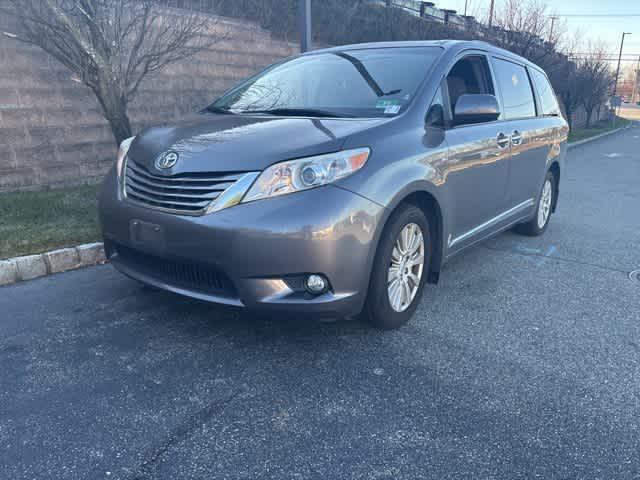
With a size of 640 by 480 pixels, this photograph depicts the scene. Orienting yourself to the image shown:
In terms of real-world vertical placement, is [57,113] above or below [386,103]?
below

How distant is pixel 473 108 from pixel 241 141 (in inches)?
63.0

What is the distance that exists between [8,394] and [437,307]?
8.49 feet

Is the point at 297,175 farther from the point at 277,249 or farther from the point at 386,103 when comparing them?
the point at 386,103

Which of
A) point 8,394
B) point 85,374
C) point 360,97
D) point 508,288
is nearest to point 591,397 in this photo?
point 508,288

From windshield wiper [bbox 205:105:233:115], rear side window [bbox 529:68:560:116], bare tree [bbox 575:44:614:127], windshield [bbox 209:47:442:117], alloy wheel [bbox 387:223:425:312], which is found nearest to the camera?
alloy wheel [bbox 387:223:425:312]

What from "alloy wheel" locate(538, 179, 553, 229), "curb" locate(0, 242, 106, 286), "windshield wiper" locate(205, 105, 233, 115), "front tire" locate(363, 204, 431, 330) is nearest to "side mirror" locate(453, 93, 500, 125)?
"front tire" locate(363, 204, 431, 330)

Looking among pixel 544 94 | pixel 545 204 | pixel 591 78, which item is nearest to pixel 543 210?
pixel 545 204

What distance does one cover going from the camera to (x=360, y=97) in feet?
11.5

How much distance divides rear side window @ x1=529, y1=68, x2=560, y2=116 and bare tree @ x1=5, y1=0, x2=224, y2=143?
3961 mm

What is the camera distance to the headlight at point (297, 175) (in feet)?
8.62

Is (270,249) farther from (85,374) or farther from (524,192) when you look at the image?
(524,192)

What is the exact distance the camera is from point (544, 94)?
541 centimetres

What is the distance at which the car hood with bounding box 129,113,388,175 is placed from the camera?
8.90 feet

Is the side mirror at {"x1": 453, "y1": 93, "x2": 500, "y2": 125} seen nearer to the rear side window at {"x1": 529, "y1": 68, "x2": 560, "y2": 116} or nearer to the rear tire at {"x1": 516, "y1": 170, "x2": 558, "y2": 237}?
the rear side window at {"x1": 529, "y1": 68, "x2": 560, "y2": 116}
